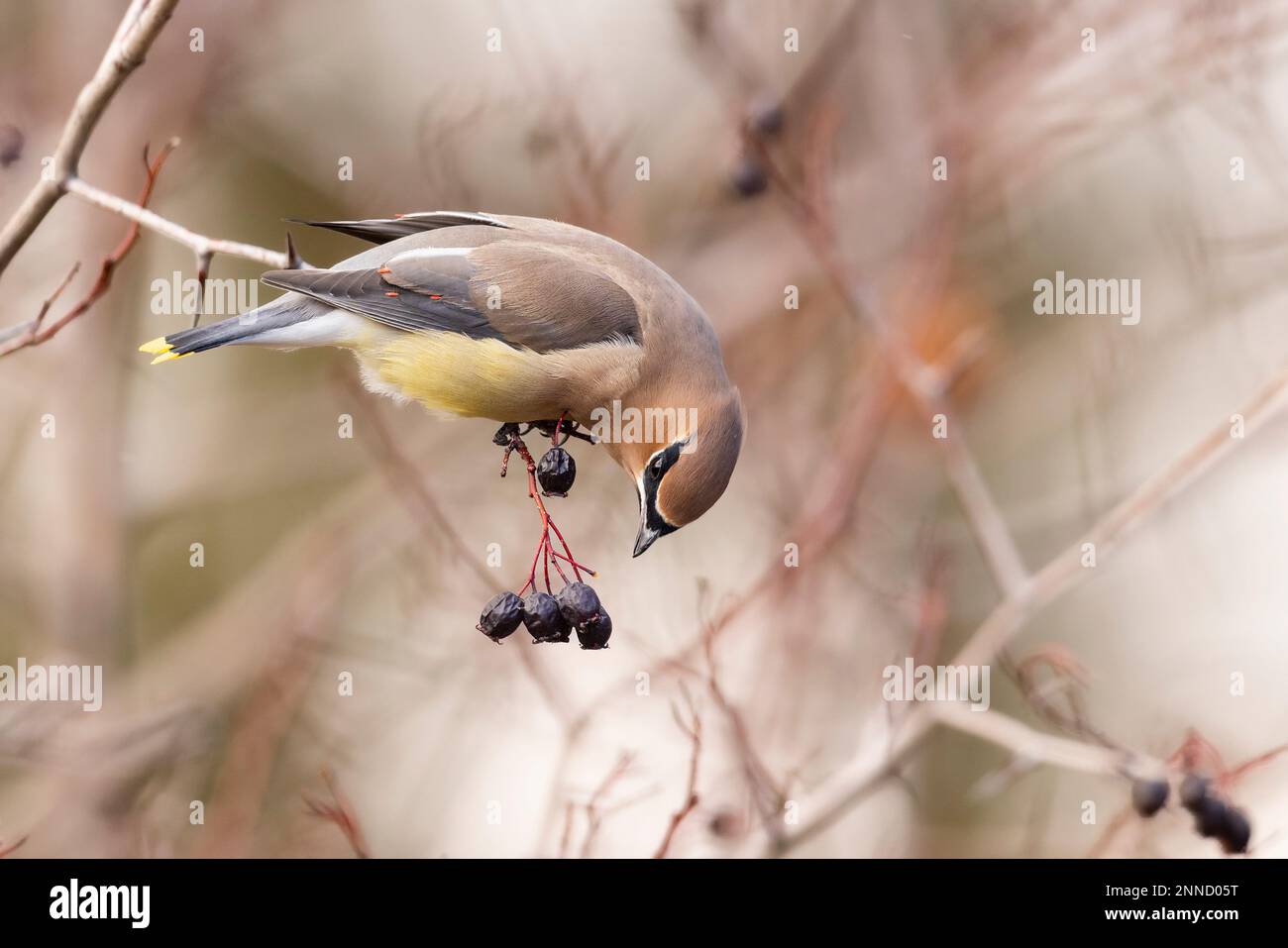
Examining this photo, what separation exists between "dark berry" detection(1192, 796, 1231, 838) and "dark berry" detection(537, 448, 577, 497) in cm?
197

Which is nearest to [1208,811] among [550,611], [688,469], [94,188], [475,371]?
[688,469]

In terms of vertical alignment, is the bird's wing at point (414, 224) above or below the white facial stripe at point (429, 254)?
above

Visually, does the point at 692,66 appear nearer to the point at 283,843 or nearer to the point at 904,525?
the point at 904,525

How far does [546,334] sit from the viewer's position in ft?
11.9

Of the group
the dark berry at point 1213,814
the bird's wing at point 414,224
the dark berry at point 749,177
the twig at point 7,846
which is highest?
the dark berry at point 749,177

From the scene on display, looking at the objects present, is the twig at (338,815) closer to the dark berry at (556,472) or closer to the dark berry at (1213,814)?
the dark berry at (556,472)

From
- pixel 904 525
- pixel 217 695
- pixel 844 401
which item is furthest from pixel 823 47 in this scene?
pixel 217 695

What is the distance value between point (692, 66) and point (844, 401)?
1.68 m

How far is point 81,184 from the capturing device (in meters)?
3.09

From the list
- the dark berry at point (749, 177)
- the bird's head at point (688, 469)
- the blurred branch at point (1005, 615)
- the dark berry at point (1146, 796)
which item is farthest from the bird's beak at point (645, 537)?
the dark berry at point (749, 177)

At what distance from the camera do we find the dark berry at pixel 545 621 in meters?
3.19

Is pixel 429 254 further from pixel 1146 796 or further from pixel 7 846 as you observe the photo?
pixel 1146 796

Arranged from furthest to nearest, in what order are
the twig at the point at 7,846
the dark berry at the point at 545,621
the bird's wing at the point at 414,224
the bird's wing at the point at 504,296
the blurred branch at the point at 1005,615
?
the bird's wing at the point at 414,224 < the bird's wing at the point at 504,296 < the blurred branch at the point at 1005,615 < the dark berry at the point at 545,621 < the twig at the point at 7,846

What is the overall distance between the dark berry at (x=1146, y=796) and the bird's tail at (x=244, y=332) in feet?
8.53
